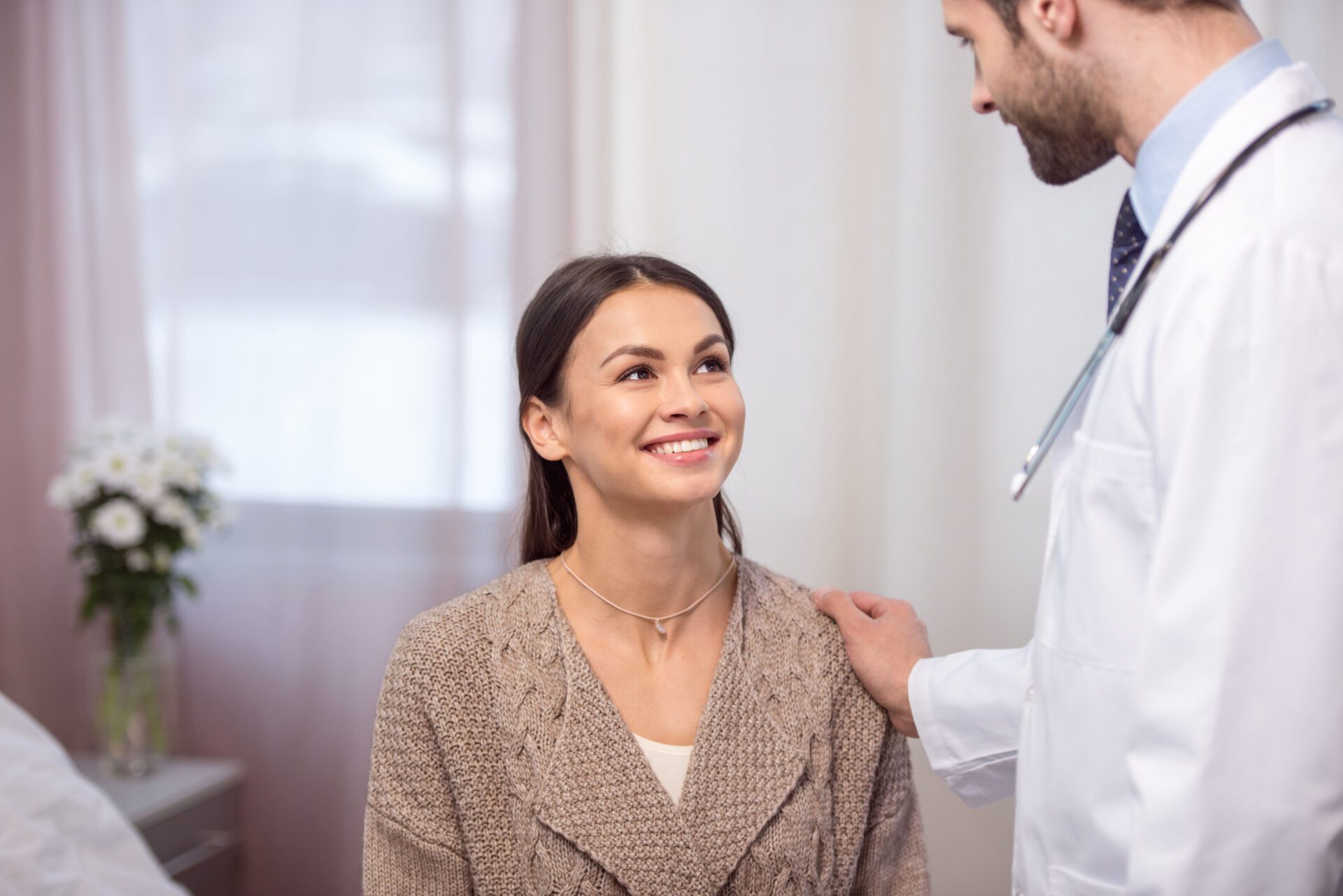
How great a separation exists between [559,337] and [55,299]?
75.6 inches

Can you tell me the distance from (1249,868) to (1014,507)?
142cm

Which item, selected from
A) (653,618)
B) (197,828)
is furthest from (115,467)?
(653,618)

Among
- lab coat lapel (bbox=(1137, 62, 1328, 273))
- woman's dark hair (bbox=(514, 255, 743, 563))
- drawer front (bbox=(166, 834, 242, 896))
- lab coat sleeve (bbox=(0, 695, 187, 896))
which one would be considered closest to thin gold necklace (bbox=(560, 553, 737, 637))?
woman's dark hair (bbox=(514, 255, 743, 563))

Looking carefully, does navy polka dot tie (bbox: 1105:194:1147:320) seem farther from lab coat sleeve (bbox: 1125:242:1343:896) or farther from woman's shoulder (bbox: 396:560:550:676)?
woman's shoulder (bbox: 396:560:550:676)

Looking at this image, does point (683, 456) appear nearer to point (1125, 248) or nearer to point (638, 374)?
point (638, 374)

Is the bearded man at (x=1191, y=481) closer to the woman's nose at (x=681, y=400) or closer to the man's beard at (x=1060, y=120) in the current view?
the man's beard at (x=1060, y=120)

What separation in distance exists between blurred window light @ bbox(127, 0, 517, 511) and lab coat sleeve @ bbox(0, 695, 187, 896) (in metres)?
0.98

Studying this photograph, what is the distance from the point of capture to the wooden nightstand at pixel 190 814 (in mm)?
2514

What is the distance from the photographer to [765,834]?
1.44 meters

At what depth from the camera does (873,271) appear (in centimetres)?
242

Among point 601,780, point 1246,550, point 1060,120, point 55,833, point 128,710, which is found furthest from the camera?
point 128,710

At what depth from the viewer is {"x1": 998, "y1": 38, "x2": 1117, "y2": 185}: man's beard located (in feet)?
3.73

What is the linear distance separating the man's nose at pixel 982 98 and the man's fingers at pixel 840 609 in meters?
0.66

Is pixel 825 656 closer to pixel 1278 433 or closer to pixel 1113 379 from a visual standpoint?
pixel 1113 379
